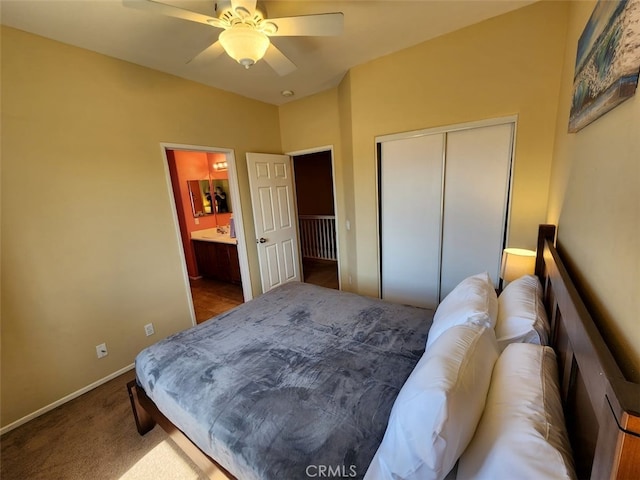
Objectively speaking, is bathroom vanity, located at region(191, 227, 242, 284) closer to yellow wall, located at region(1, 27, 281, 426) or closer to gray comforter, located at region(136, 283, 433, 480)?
yellow wall, located at region(1, 27, 281, 426)

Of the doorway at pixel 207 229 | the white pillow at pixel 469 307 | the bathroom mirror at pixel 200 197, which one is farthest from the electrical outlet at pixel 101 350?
the bathroom mirror at pixel 200 197

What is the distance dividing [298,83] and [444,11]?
1663 mm

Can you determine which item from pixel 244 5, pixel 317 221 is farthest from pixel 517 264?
pixel 317 221

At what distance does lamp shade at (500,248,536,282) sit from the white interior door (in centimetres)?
273

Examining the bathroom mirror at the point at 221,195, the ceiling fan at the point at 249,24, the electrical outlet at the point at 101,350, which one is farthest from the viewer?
the bathroom mirror at the point at 221,195

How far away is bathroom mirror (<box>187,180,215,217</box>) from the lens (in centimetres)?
483

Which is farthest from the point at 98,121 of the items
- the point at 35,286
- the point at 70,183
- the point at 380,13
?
the point at 380,13

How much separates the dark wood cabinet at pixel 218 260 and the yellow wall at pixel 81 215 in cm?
141

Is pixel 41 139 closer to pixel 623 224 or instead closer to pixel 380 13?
pixel 380 13

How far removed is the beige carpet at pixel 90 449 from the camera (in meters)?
1.53

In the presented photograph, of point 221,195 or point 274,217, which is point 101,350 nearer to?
point 274,217

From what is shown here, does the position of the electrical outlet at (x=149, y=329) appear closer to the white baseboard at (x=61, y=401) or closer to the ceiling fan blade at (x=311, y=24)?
the white baseboard at (x=61, y=401)

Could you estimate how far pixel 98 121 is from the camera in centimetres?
224

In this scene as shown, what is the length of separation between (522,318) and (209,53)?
95.2 inches
